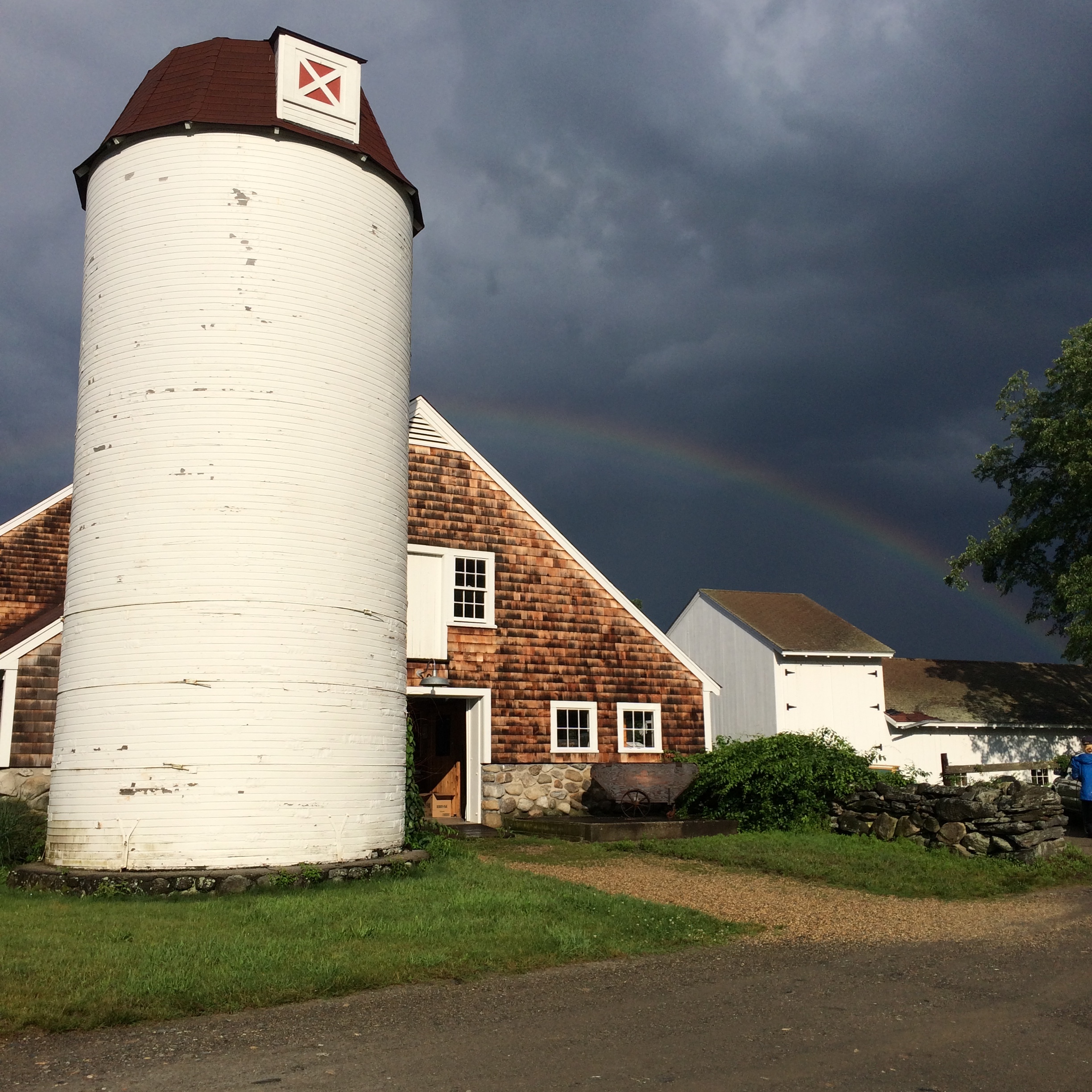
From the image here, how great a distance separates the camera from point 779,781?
17.4m

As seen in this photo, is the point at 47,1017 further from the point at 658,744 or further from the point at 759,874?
the point at 658,744

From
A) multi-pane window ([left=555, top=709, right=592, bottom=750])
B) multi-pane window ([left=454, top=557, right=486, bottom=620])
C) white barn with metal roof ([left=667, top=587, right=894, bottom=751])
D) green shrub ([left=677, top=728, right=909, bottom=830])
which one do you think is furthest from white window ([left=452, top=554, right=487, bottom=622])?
white barn with metal roof ([left=667, top=587, right=894, bottom=751])

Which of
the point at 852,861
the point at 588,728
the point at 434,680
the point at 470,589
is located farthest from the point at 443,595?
the point at 852,861

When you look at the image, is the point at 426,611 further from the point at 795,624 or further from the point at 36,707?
the point at 795,624

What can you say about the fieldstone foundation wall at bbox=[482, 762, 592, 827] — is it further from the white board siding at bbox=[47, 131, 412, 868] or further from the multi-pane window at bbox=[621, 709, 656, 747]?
the white board siding at bbox=[47, 131, 412, 868]

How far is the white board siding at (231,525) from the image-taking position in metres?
11.5

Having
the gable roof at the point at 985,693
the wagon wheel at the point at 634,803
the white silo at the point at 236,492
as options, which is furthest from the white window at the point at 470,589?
the gable roof at the point at 985,693

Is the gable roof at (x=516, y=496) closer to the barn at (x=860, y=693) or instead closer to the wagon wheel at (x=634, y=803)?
the wagon wheel at (x=634, y=803)

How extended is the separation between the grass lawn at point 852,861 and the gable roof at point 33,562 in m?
11.1

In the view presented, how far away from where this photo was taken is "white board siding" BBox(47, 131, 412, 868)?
11523 millimetres

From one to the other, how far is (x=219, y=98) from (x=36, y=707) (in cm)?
1012

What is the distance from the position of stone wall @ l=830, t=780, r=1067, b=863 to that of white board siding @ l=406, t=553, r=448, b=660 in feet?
26.7

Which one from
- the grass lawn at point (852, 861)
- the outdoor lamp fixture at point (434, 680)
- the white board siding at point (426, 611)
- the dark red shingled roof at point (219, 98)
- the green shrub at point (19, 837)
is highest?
the dark red shingled roof at point (219, 98)

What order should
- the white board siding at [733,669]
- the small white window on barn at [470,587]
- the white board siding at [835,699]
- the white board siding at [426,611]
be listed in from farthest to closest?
the white board siding at [733,669] < the white board siding at [835,699] < the small white window on barn at [470,587] < the white board siding at [426,611]
